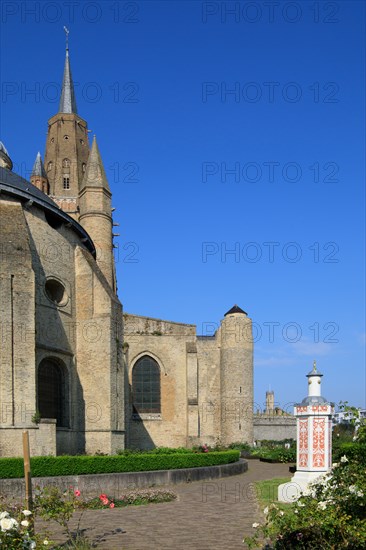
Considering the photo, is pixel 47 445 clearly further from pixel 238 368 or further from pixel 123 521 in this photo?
pixel 238 368

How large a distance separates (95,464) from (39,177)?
45927 mm

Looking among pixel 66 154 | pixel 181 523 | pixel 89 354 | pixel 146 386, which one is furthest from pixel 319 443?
pixel 66 154

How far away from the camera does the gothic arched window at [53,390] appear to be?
Result: 825 inches

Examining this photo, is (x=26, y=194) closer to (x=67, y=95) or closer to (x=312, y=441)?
(x=312, y=441)

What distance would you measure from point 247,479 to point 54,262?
39.4 ft

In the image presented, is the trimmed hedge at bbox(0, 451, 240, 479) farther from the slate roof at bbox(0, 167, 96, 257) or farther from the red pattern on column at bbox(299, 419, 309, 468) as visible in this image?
the slate roof at bbox(0, 167, 96, 257)

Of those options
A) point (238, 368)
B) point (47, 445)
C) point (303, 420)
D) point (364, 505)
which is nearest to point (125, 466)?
point (47, 445)

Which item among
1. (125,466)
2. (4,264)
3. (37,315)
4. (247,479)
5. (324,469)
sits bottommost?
(247,479)

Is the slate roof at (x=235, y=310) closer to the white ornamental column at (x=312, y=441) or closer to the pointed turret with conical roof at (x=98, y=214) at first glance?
the pointed turret with conical roof at (x=98, y=214)

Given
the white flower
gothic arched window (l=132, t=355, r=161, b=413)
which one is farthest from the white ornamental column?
gothic arched window (l=132, t=355, r=161, b=413)

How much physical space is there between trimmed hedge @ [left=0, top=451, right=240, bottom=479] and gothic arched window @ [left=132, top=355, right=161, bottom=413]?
1450cm

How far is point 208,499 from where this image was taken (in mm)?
14453

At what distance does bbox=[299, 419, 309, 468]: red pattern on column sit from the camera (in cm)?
1384

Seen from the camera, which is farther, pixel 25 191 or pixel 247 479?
pixel 25 191
